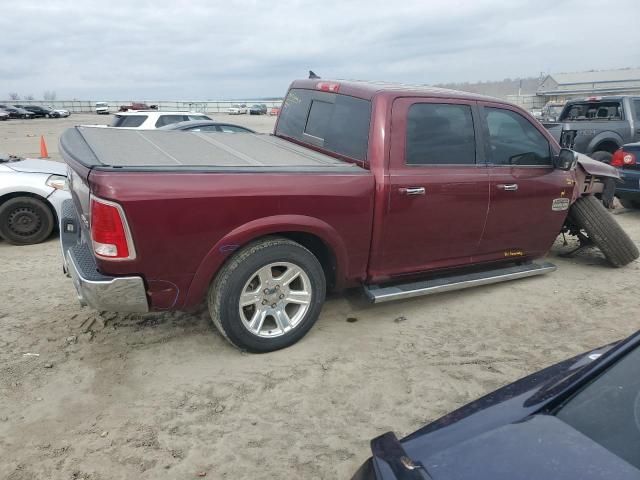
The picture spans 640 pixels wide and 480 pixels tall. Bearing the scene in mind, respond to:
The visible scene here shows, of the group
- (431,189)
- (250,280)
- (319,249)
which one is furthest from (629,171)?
(250,280)

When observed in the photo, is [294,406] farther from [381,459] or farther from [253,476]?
[381,459]

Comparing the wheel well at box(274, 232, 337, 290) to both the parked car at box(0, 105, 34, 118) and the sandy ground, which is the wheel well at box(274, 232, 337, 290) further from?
the parked car at box(0, 105, 34, 118)

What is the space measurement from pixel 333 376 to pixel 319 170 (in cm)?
142

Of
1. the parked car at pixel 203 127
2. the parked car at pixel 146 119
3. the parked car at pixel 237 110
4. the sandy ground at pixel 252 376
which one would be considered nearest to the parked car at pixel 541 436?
the sandy ground at pixel 252 376

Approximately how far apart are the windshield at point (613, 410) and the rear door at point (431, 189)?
221 centimetres

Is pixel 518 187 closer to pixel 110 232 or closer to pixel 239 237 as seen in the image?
pixel 239 237

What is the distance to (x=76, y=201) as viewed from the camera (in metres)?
3.75

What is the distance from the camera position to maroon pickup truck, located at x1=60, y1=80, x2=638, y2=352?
3.14 m

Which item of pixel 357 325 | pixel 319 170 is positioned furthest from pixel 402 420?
pixel 319 170

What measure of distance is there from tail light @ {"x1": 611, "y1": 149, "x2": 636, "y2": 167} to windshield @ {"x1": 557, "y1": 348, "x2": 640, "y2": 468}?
288 inches

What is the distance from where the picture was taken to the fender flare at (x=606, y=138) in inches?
408

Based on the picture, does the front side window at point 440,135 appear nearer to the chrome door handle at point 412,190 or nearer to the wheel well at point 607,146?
the chrome door handle at point 412,190

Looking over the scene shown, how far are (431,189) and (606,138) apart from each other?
8.25m

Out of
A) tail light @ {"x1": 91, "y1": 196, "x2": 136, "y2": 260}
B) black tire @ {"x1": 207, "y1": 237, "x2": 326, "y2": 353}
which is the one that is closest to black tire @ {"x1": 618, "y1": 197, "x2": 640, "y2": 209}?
black tire @ {"x1": 207, "y1": 237, "x2": 326, "y2": 353}
